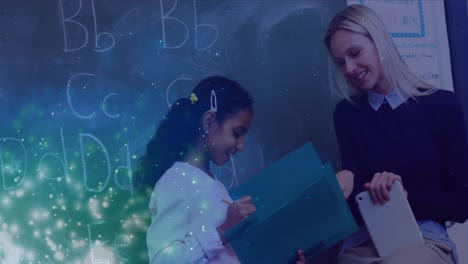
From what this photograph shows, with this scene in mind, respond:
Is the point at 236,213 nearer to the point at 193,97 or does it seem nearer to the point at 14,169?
the point at 193,97

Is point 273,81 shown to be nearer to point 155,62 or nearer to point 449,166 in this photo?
point 155,62

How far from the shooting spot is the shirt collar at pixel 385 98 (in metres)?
1.46

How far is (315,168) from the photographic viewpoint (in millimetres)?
1293

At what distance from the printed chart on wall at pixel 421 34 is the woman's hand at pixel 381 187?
0.53 metres

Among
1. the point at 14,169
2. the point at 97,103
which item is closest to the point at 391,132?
the point at 97,103

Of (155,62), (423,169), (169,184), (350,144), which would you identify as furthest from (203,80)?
(423,169)

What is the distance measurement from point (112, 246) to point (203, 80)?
0.49 metres

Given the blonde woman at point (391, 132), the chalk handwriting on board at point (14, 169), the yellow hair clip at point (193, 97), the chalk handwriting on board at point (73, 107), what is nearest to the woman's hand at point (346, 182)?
the blonde woman at point (391, 132)

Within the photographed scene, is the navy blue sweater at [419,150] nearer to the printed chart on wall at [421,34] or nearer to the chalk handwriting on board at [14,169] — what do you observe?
the printed chart on wall at [421,34]

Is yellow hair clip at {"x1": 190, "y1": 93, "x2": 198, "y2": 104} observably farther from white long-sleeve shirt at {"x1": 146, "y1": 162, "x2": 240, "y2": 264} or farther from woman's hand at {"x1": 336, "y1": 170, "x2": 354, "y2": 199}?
woman's hand at {"x1": 336, "y1": 170, "x2": 354, "y2": 199}

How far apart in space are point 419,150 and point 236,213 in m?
0.50

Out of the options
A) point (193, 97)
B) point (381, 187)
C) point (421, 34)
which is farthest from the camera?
point (421, 34)

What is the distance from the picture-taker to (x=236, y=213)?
1.29 m

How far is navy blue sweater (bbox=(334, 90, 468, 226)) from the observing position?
1.35 meters
